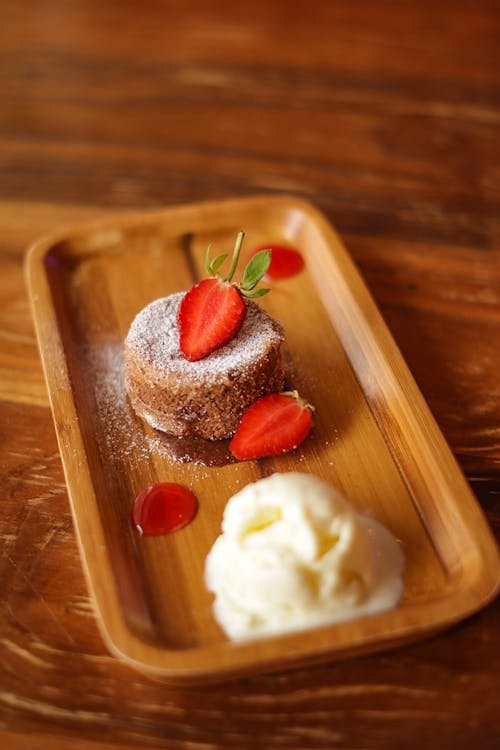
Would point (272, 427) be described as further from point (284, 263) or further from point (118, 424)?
point (284, 263)

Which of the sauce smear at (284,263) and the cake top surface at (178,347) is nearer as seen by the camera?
the cake top surface at (178,347)

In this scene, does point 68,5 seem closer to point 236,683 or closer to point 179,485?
point 179,485

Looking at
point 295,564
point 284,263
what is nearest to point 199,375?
point 295,564

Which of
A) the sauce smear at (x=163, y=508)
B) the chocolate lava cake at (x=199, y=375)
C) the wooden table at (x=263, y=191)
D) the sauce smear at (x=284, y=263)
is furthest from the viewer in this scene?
the sauce smear at (x=284, y=263)

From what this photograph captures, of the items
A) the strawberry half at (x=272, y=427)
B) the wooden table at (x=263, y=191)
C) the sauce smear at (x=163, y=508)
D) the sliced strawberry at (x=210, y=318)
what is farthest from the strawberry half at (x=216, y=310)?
the wooden table at (x=263, y=191)

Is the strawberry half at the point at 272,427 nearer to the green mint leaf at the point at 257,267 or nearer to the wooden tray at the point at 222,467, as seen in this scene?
the wooden tray at the point at 222,467

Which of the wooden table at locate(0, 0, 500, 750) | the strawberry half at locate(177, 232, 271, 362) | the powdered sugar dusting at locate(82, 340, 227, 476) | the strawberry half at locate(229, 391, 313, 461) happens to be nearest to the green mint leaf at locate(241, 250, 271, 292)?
the strawberry half at locate(177, 232, 271, 362)

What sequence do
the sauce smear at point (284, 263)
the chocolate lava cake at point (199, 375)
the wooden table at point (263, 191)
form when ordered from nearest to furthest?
the wooden table at point (263, 191) → the chocolate lava cake at point (199, 375) → the sauce smear at point (284, 263)

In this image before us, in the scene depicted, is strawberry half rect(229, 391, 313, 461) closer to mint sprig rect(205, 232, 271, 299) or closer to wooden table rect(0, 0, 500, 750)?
mint sprig rect(205, 232, 271, 299)
